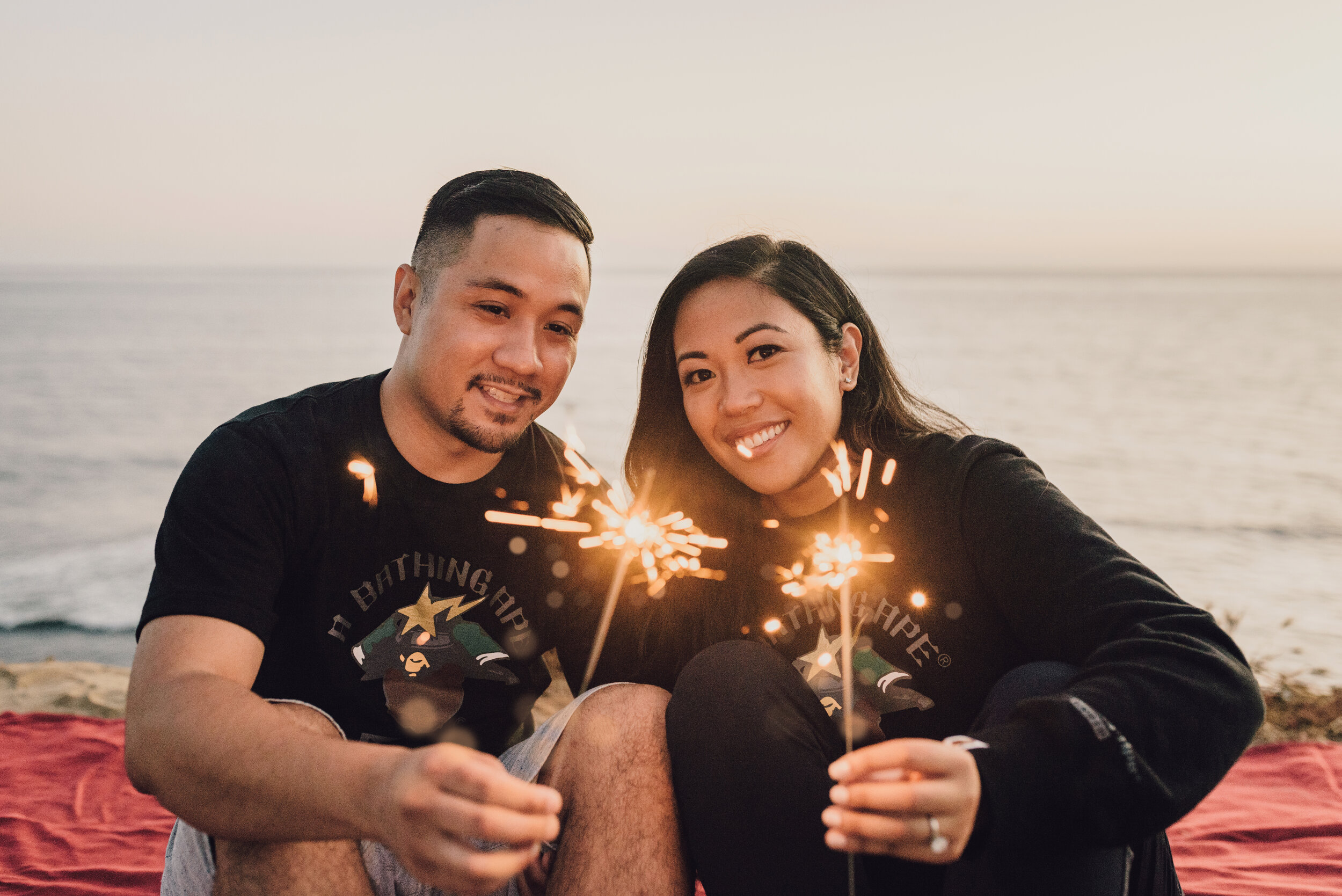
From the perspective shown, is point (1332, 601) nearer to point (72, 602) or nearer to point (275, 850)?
point (275, 850)

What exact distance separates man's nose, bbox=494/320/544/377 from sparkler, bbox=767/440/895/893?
3.24 ft

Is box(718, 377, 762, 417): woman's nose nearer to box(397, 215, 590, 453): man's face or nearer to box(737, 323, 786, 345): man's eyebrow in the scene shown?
box(737, 323, 786, 345): man's eyebrow

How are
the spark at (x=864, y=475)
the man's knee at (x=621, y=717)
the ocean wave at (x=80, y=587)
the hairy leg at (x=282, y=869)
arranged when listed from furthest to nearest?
the ocean wave at (x=80, y=587) → the spark at (x=864, y=475) → the man's knee at (x=621, y=717) → the hairy leg at (x=282, y=869)

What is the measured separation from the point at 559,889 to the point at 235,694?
33.8 inches

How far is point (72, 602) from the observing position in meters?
7.10

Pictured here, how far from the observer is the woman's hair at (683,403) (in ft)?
8.79

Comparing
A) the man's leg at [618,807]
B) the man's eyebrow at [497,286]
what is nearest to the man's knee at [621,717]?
the man's leg at [618,807]

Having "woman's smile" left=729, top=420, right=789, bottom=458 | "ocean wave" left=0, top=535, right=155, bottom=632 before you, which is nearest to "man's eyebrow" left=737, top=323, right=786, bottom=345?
"woman's smile" left=729, top=420, right=789, bottom=458

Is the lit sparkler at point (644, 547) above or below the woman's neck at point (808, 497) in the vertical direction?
below

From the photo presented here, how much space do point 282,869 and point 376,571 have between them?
0.81 meters

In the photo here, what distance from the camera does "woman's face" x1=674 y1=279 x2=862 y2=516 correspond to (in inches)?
Answer: 101

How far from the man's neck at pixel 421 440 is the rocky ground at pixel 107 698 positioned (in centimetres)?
252

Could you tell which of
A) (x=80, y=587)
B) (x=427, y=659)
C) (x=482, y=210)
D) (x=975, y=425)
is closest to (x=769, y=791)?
(x=427, y=659)

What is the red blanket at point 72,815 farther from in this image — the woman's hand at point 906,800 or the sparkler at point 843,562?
the woman's hand at point 906,800
